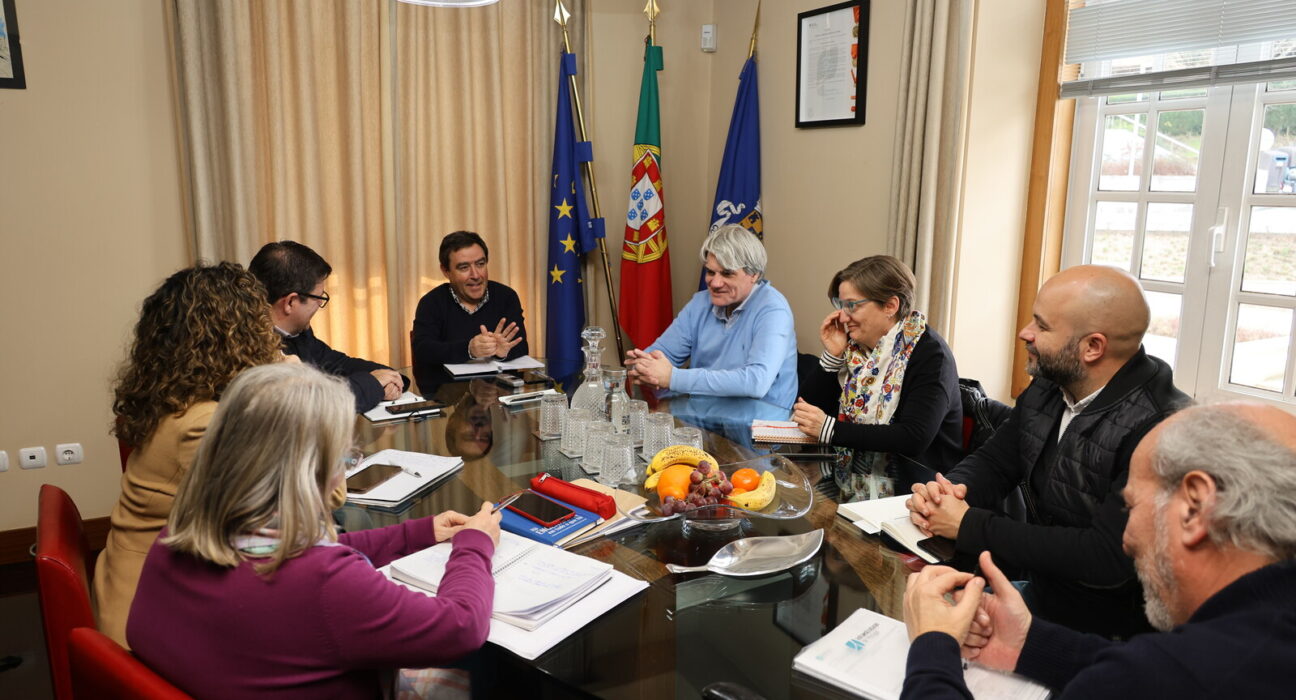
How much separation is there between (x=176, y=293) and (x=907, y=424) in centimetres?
189

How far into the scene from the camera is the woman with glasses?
2.29 metres

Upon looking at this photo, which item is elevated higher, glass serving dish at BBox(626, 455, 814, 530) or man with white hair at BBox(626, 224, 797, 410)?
man with white hair at BBox(626, 224, 797, 410)

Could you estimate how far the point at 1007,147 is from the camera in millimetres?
3303

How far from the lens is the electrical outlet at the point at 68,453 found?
346 centimetres

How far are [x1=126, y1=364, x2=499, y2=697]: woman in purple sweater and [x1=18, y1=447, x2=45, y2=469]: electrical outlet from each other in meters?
2.87

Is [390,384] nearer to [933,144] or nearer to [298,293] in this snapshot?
[298,293]

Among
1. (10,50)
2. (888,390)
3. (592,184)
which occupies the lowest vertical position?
(888,390)

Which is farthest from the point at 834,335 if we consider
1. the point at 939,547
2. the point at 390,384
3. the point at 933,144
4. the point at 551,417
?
the point at 390,384

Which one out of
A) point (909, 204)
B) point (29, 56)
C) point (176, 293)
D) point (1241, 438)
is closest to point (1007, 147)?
point (909, 204)

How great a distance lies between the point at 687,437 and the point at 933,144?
1.87 metres

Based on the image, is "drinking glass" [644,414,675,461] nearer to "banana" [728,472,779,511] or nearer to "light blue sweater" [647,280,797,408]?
"banana" [728,472,779,511]

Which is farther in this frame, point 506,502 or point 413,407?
point 413,407

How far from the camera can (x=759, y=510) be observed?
68.1 inches

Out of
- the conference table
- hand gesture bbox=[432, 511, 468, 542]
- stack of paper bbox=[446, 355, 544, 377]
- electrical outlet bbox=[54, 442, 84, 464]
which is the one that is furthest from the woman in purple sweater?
electrical outlet bbox=[54, 442, 84, 464]
